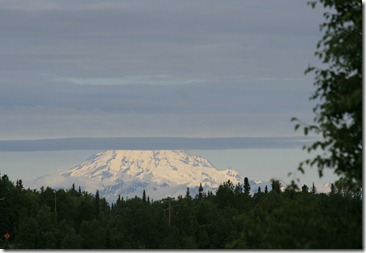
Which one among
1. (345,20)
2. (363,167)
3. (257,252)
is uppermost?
(345,20)

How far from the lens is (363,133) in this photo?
2489 cm

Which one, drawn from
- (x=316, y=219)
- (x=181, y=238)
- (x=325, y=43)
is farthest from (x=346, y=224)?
(x=181, y=238)

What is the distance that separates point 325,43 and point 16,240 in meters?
176

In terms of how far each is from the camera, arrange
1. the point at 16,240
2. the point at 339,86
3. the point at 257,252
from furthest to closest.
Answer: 1. the point at 16,240
2. the point at 339,86
3. the point at 257,252

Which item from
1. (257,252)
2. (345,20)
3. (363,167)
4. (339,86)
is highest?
(345,20)

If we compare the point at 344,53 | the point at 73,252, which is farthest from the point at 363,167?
the point at 73,252

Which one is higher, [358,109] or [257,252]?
[358,109]

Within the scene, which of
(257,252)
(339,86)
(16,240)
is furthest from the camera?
(16,240)

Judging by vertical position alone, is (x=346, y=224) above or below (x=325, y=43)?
below

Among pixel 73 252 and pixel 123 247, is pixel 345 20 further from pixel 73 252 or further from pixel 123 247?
pixel 123 247

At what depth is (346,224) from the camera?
25.9 m

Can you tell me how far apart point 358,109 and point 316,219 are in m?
Result: 2.98

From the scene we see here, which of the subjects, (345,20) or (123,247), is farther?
(123,247)

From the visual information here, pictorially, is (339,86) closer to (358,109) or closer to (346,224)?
(358,109)
